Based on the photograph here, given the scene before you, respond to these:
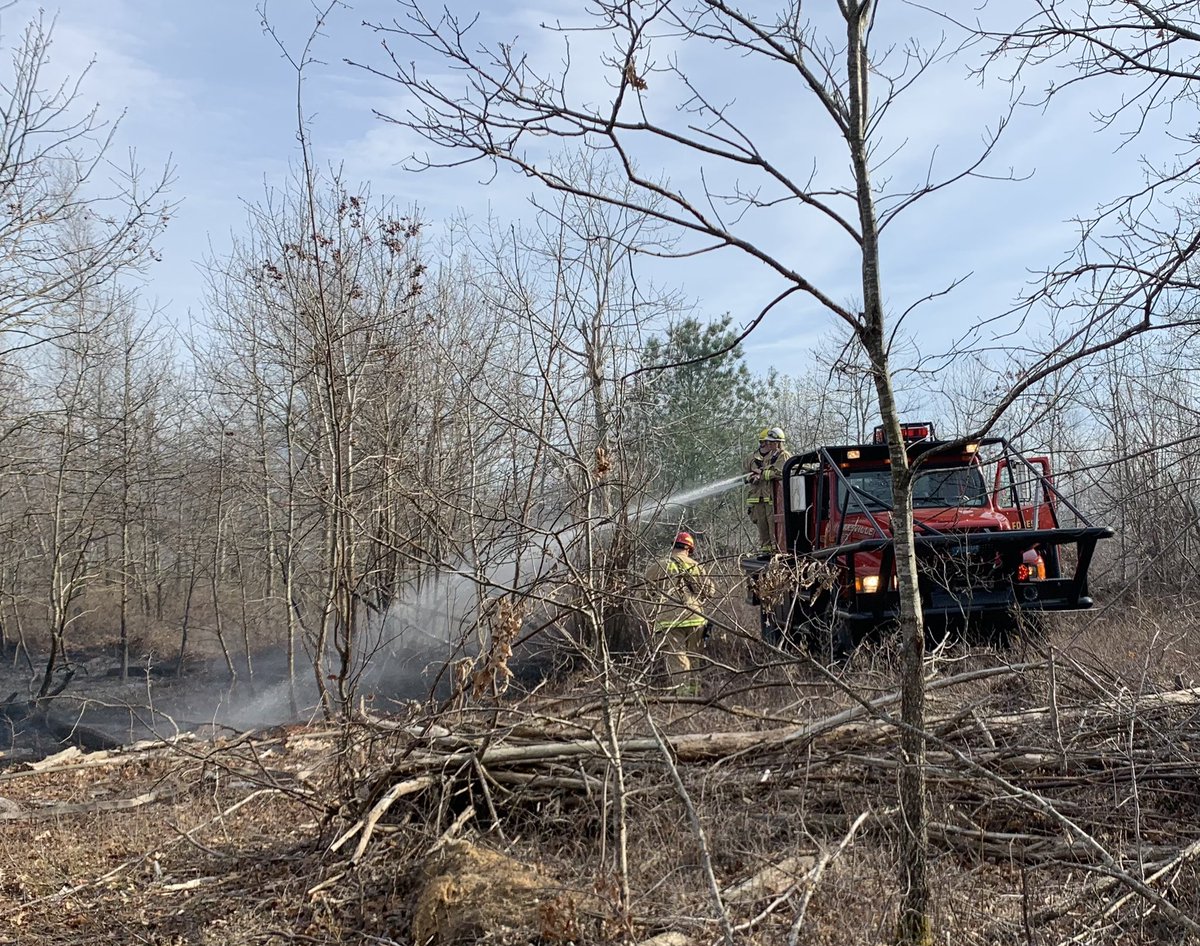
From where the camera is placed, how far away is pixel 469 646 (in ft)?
49.1

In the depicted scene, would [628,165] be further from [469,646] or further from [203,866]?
[469,646]

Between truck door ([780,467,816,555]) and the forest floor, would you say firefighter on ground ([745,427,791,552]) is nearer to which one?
truck door ([780,467,816,555])

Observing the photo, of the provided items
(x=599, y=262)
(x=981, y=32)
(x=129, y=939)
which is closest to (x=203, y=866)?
(x=129, y=939)

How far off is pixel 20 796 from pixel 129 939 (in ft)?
16.0

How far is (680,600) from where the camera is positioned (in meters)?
4.77

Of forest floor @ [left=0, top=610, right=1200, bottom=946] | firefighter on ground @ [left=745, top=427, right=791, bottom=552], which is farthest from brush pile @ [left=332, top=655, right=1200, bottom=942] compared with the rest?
firefighter on ground @ [left=745, top=427, right=791, bottom=552]

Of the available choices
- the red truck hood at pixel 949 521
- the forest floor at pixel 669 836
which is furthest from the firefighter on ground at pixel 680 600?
the red truck hood at pixel 949 521

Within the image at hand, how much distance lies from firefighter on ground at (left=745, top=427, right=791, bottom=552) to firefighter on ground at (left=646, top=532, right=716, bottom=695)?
267 cm

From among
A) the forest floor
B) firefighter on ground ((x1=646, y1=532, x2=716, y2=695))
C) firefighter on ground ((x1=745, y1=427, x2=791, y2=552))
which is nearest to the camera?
the forest floor

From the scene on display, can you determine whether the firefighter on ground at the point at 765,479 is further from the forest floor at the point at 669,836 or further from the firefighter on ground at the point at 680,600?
the forest floor at the point at 669,836

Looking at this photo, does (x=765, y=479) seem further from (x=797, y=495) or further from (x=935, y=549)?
(x=935, y=549)

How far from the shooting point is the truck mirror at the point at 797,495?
34.2 feet

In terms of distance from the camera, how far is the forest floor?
3.83 meters

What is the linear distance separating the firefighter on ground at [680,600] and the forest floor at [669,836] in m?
0.29
